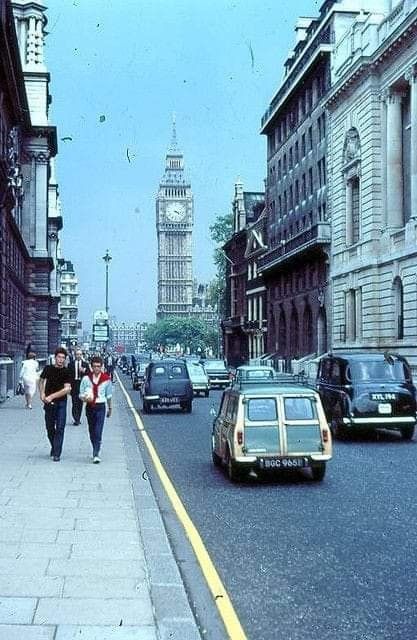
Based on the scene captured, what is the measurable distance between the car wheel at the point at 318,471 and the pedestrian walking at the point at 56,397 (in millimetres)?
4362

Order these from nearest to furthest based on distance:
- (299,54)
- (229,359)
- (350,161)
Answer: (350,161) → (299,54) → (229,359)

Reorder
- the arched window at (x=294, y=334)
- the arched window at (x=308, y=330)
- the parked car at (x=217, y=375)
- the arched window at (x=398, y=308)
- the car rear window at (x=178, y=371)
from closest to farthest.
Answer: the car rear window at (x=178, y=371)
the arched window at (x=398, y=308)
the parked car at (x=217, y=375)
the arched window at (x=308, y=330)
the arched window at (x=294, y=334)

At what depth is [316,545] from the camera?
902 cm

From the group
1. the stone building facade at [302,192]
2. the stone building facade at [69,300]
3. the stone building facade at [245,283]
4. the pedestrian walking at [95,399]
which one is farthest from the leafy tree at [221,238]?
the pedestrian walking at [95,399]

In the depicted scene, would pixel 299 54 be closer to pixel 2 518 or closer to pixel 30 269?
pixel 30 269

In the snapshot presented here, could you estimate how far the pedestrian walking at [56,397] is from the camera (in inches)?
611

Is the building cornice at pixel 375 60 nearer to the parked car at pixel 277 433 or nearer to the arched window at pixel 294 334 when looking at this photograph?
the arched window at pixel 294 334

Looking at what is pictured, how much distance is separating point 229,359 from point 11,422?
73.9 metres

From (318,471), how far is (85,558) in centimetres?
634

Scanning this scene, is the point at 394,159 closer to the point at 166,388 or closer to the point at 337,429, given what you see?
the point at 166,388

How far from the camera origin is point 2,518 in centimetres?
988

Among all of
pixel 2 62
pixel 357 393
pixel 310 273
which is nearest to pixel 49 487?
pixel 357 393

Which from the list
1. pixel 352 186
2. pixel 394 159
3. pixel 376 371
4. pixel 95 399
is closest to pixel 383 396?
pixel 376 371

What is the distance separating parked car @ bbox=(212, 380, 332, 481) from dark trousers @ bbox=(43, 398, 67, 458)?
316 centimetres
